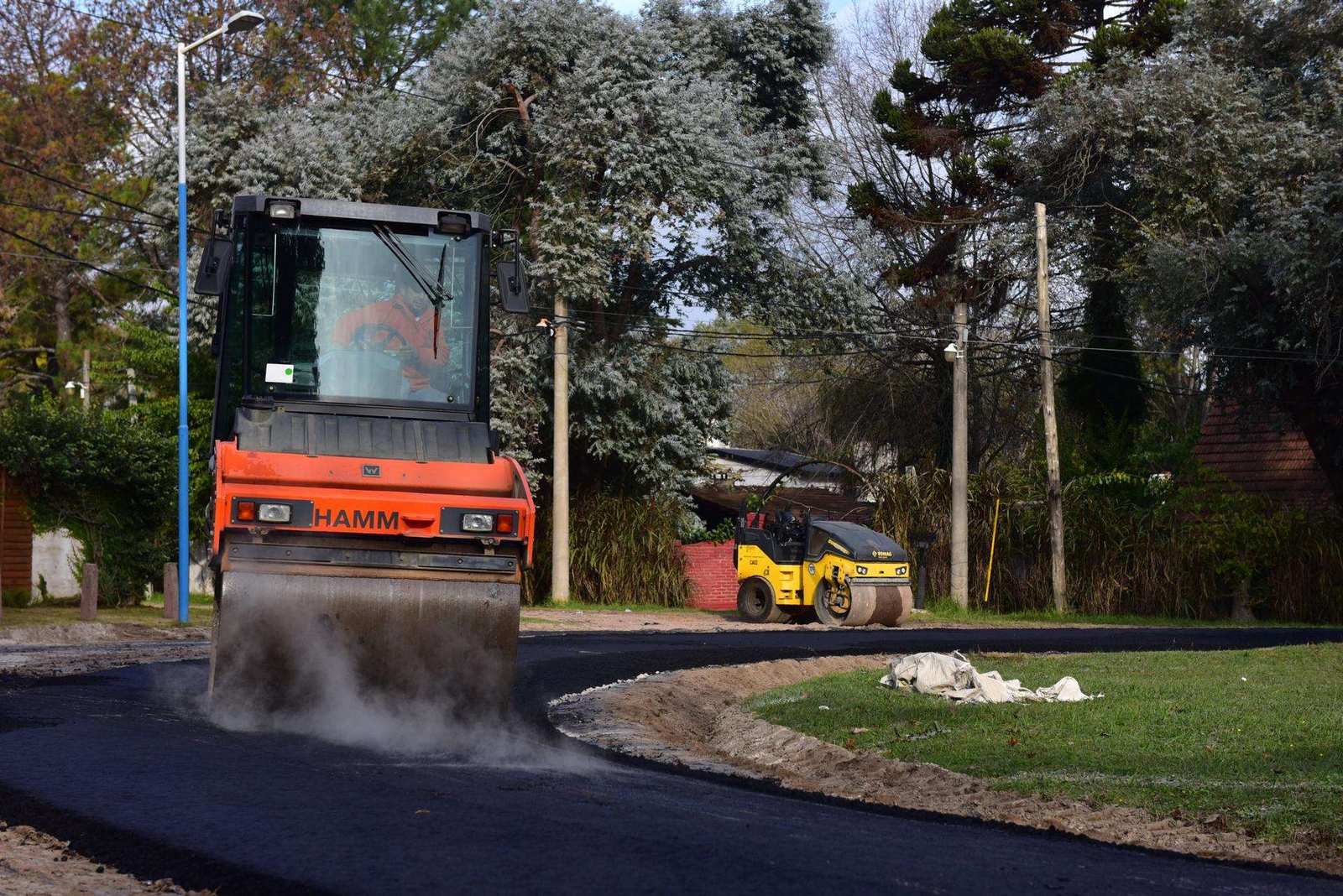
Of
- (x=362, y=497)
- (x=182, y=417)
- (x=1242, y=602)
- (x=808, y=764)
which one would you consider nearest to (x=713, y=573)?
(x=1242, y=602)

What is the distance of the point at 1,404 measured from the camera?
148ft

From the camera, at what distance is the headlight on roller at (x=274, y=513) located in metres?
9.88

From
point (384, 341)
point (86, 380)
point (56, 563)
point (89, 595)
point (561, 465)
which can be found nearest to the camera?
point (384, 341)

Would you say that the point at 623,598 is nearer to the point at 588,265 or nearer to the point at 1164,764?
the point at 588,265

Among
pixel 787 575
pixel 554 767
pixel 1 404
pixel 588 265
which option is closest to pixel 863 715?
pixel 554 767

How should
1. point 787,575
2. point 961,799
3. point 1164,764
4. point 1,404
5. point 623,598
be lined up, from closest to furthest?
point 961,799 → point 1164,764 → point 787,575 → point 623,598 → point 1,404

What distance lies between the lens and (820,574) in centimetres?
2711

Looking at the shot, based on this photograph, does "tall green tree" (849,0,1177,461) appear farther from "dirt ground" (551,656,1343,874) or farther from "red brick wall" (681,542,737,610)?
"dirt ground" (551,656,1343,874)

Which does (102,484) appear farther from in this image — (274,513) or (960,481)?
(274,513)

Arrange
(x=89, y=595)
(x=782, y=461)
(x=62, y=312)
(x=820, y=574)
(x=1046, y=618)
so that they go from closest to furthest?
(x=89, y=595) < (x=820, y=574) < (x=1046, y=618) < (x=62, y=312) < (x=782, y=461)

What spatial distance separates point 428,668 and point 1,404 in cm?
3923

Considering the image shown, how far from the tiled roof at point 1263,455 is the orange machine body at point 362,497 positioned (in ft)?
88.7

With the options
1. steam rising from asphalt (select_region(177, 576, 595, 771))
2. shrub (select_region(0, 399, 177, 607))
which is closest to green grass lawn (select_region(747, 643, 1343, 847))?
steam rising from asphalt (select_region(177, 576, 595, 771))

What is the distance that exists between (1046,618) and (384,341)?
22524 millimetres
